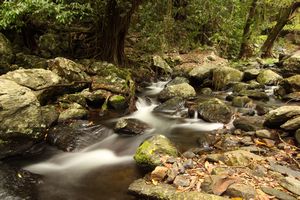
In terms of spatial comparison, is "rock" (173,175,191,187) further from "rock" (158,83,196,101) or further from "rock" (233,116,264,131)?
"rock" (158,83,196,101)

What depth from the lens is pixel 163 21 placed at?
477 inches

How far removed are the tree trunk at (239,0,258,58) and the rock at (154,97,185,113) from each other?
25.6 feet

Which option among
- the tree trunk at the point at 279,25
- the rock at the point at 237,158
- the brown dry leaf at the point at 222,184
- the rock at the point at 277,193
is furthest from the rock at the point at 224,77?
the rock at the point at 277,193

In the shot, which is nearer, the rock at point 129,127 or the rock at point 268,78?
the rock at point 129,127

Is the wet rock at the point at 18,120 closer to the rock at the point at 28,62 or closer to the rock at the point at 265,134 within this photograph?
the rock at the point at 28,62

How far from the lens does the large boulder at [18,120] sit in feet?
18.1

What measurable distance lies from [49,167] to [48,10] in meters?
4.27

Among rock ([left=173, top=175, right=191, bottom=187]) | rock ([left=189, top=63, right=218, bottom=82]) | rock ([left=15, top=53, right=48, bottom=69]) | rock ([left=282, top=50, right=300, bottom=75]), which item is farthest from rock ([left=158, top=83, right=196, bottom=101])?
rock ([left=173, top=175, right=191, bottom=187])

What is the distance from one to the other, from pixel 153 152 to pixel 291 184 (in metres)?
2.16

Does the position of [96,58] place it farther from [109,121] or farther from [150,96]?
[109,121]

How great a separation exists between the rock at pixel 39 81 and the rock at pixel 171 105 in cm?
281

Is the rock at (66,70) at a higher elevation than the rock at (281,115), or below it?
higher

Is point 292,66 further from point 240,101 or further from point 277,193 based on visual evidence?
point 277,193

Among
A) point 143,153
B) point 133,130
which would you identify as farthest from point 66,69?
point 143,153
